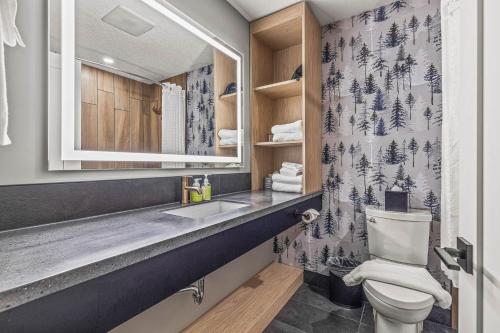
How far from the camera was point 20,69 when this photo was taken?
0.84 metres

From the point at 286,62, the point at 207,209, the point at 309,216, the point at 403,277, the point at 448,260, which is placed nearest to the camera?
the point at 448,260

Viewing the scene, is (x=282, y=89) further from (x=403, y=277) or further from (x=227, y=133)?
(x=403, y=277)

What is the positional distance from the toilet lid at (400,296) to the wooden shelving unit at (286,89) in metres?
0.79

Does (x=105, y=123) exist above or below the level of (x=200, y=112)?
below

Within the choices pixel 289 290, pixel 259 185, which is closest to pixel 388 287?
pixel 289 290

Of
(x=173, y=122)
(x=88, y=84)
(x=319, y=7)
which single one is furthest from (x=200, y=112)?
(x=319, y=7)

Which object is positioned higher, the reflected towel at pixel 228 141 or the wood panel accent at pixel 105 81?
the wood panel accent at pixel 105 81

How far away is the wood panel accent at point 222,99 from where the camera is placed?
69.8 inches

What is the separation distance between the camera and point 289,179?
1.92 meters

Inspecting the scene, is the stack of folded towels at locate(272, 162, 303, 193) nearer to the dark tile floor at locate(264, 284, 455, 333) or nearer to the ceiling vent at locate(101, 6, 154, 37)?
the dark tile floor at locate(264, 284, 455, 333)

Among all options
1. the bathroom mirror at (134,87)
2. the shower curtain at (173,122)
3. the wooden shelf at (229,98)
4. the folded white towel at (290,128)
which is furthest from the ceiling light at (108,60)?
the folded white towel at (290,128)

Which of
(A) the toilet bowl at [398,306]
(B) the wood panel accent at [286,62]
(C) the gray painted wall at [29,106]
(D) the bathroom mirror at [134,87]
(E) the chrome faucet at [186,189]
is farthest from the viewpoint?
(B) the wood panel accent at [286,62]

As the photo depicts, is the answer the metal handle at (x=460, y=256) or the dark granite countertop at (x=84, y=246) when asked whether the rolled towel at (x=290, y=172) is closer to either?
the dark granite countertop at (x=84, y=246)

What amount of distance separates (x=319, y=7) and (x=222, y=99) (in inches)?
44.1
